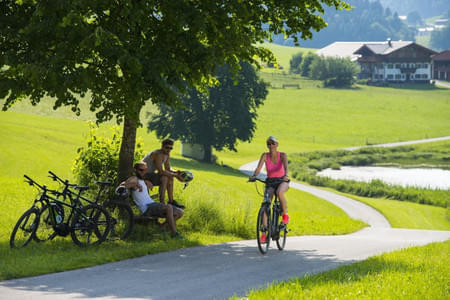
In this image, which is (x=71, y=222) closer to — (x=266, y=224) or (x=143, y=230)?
(x=143, y=230)

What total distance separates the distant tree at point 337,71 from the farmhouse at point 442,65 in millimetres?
34657

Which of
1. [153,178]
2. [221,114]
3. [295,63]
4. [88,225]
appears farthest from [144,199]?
[295,63]

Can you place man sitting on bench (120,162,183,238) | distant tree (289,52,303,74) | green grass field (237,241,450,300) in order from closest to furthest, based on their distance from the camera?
green grass field (237,241,450,300) → man sitting on bench (120,162,183,238) → distant tree (289,52,303,74)

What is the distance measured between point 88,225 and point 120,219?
1665mm

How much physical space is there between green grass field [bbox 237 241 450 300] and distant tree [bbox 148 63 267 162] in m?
45.1

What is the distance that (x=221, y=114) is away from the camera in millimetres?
57594

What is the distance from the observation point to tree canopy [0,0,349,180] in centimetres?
1180

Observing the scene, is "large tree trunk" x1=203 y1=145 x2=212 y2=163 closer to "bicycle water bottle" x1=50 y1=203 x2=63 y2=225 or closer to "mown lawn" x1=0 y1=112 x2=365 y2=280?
"mown lawn" x1=0 y1=112 x2=365 y2=280

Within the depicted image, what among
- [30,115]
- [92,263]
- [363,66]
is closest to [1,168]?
[92,263]

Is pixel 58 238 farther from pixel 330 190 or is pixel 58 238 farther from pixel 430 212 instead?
pixel 330 190

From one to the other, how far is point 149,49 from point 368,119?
95570 mm

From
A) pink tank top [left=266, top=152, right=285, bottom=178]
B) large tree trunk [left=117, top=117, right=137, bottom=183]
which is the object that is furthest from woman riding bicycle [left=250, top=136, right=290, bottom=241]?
large tree trunk [left=117, top=117, right=137, bottom=183]

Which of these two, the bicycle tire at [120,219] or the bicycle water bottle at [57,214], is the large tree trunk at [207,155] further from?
the bicycle water bottle at [57,214]

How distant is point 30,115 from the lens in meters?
70.8
